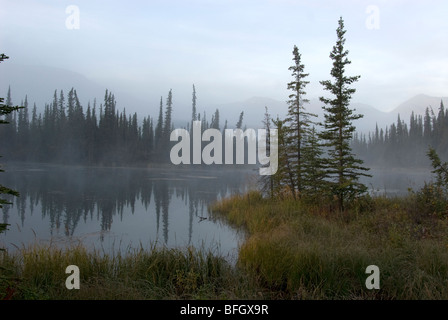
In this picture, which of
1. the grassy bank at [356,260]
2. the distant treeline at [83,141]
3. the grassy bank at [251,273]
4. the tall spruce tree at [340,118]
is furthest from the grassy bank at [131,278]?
the distant treeline at [83,141]

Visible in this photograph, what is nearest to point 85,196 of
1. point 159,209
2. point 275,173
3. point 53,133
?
point 159,209

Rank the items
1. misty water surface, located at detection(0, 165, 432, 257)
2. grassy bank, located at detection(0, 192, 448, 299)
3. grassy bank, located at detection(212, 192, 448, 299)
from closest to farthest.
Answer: grassy bank, located at detection(0, 192, 448, 299)
grassy bank, located at detection(212, 192, 448, 299)
misty water surface, located at detection(0, 165, 432, 257)

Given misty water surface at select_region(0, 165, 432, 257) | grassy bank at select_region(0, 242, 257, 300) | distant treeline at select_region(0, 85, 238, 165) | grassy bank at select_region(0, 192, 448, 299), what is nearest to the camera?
grassy bank at select_region(0, 242, 257, 300)

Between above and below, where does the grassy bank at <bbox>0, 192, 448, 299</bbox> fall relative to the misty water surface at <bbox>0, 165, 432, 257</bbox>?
above

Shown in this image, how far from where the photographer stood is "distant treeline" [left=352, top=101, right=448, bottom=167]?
7569 centimetres

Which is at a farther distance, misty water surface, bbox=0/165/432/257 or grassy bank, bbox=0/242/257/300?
misty water surface, bbox=0/165/432/257

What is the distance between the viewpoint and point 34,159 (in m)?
70.5

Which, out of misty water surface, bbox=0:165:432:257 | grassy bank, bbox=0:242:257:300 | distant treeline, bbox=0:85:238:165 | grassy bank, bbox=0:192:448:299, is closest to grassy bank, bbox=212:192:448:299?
grassy bank, bbox=0:192:448:299

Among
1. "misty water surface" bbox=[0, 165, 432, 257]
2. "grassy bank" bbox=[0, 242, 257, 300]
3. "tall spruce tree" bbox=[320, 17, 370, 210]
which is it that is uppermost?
"tall spruce tree" bbox=[320, 17, 370, 210]

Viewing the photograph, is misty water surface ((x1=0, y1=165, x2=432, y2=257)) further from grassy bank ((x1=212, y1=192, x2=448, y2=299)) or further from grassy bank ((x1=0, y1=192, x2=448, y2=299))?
grassy bank ((x1=212, y1=192, x2=448, y2=299))

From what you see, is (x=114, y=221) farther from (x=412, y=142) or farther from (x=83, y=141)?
(x=412, y=142)

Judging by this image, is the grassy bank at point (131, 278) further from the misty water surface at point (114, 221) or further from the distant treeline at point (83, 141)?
the distant treeline at point (83, 141)

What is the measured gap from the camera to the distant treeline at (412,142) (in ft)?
248

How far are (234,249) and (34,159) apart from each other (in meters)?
76.1
